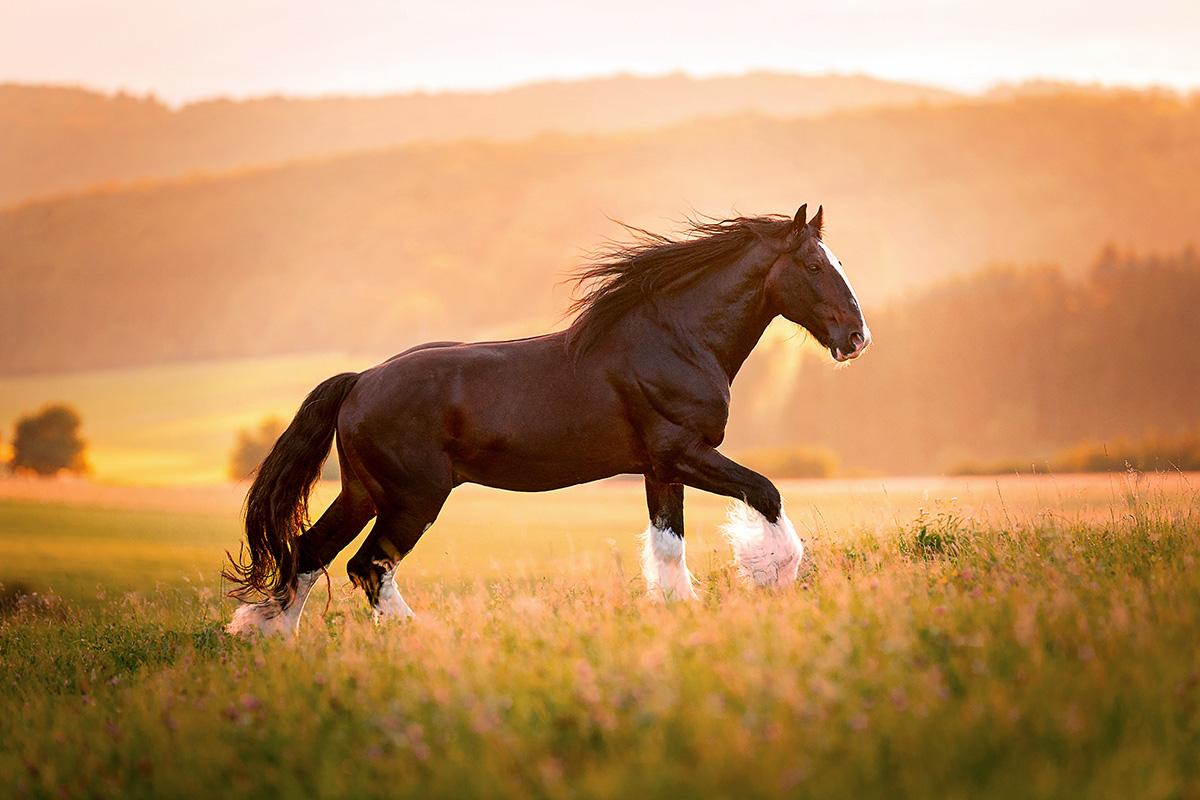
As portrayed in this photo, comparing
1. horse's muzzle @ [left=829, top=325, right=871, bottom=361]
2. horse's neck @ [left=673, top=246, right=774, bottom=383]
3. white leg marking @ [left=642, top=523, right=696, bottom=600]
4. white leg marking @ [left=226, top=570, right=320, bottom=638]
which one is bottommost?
white leg marking @ [left=226, top=570, right=320, bottom=638]

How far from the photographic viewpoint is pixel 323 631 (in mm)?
6969

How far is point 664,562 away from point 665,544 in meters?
0.13

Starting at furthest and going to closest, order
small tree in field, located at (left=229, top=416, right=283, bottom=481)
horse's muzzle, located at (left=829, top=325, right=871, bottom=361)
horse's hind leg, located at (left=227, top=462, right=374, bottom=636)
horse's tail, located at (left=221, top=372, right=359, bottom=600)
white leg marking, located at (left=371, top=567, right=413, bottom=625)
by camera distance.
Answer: small tree in field, located at (left=229, top=416, right=283, bottom=481), horse's tail, located at (left=221, top=372, right=359, bottom=600), horse's hind leg, located at (left=227, top=462, right=374, bottom=636), white leg marking, located at (left=371, top=567, right=413, bottom=625), horse's muzzle, located at (left=829, top=325, right=871, bottom=361)

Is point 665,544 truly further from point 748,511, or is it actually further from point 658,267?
point 658,267

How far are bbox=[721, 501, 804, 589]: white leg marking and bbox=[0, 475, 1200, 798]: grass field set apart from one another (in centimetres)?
15

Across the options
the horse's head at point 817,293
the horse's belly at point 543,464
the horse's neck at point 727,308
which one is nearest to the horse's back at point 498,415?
the horse's belly at point 543,464

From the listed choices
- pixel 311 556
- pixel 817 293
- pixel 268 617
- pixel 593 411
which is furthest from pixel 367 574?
pixel 817 293

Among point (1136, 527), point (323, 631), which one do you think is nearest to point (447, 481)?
point (323, 631)

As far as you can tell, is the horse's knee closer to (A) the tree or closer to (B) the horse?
(B) the horse

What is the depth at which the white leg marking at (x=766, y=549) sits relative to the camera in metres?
6.66

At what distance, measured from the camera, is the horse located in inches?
277

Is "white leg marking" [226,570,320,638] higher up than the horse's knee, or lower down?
lower down

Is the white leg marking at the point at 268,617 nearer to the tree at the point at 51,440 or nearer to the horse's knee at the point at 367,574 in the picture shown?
the horse's knee at the point at 367,574

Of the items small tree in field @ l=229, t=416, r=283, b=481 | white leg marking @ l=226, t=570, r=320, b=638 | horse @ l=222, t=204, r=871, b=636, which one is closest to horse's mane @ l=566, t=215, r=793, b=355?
horse @ l=222, t=204, r=871, b=636
